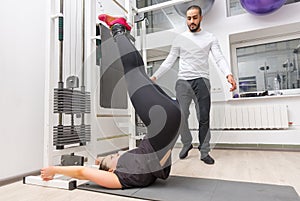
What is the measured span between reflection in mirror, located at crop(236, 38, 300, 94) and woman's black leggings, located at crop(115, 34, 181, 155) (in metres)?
2.08

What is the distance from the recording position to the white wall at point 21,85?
139 cm

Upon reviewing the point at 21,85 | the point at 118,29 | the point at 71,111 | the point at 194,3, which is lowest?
the point at 71,111

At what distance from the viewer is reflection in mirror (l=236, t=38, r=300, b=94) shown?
2621 millimetres

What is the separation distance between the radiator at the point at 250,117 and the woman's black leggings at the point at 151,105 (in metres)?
1.35

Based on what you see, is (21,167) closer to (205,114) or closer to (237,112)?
(205,114)

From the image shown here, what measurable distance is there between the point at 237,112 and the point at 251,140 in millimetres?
350

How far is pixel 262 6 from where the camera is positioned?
230cm

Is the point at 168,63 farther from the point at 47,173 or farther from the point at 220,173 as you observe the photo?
the point at 47,173

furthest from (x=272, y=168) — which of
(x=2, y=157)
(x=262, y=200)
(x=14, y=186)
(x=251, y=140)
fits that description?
(x=2, y=157)

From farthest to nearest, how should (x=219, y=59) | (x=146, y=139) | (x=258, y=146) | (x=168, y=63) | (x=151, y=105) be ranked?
(x=258, y=146), (x=219, y=59), (x=168, y=63), (x=146, y=139), (x=151, y=105)

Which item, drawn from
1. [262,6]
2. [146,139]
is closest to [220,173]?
[146,139]

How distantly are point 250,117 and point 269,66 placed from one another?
75 cm

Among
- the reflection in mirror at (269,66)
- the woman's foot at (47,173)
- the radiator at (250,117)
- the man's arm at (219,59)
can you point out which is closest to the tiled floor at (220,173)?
the woman's foot at (47,173)

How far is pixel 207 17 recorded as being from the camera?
2791 millimetres
